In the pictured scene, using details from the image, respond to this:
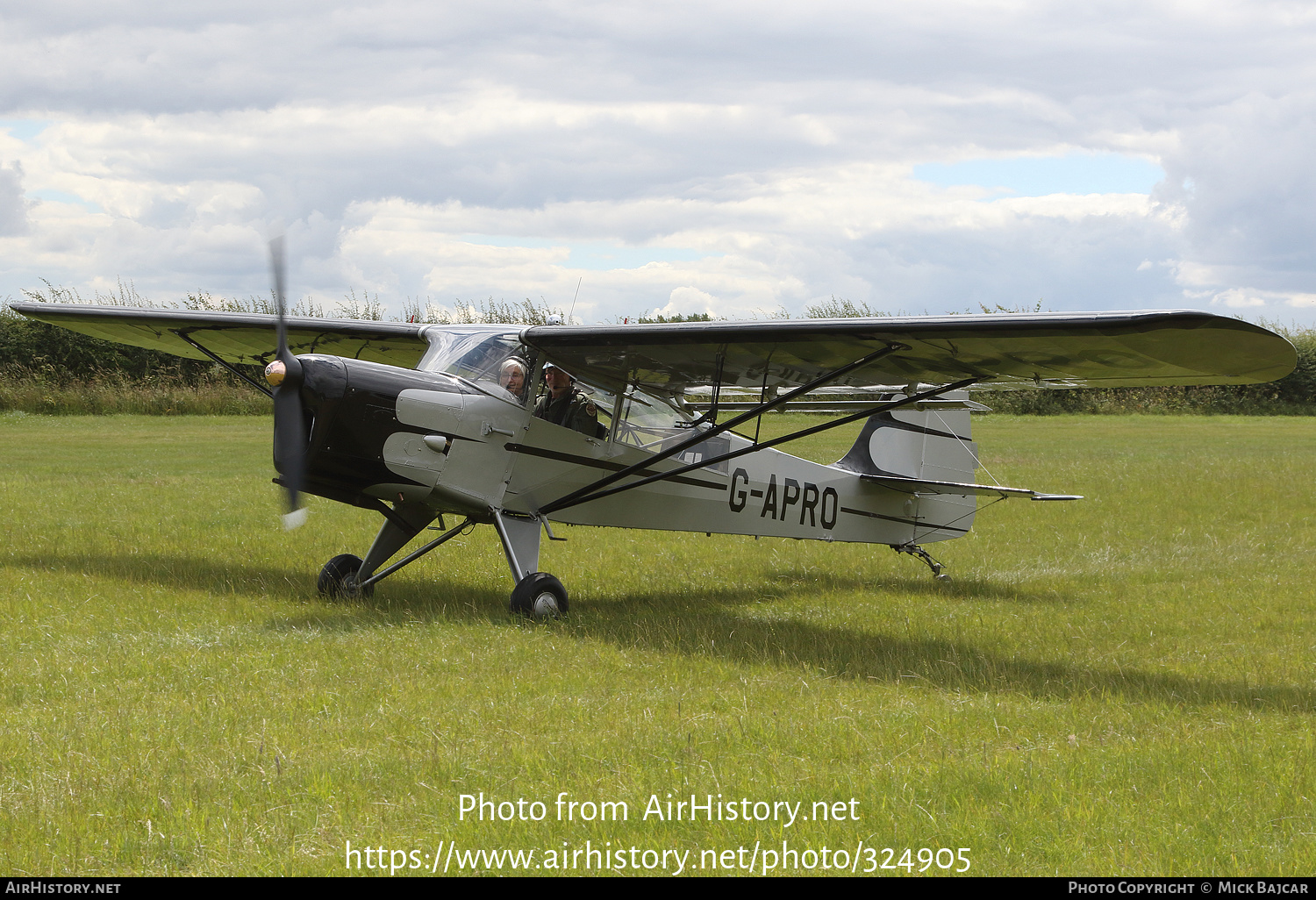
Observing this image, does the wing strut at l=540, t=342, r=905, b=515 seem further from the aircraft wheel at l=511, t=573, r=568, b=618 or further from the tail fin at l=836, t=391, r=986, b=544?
the tail fin at l=836, t=391, r=986, b=544

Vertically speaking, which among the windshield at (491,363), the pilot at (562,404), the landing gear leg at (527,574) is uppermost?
the windshield at (491,363)

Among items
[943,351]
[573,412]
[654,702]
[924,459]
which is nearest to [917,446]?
[924,459]

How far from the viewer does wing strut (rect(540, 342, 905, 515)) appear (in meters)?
8.41

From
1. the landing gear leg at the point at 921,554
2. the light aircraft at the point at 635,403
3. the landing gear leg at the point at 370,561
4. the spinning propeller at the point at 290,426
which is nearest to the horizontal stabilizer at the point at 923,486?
the light aircraft at the point at 635,403

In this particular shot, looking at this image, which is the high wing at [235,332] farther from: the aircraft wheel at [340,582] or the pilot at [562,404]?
the aircraft wheel at [340,582]

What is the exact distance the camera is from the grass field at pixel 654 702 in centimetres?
439

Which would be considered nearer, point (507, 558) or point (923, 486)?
point (507, 558)

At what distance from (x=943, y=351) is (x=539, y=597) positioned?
3920 millimetres

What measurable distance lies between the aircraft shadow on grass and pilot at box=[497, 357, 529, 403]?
6.50 ft

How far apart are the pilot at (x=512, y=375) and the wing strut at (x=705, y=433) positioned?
107cm

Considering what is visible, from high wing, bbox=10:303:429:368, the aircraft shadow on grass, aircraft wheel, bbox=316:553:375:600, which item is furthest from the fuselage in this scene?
high wing, bbox=10:303:429:368

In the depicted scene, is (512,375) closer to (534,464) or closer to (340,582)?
(534,464)

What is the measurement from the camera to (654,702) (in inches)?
259
